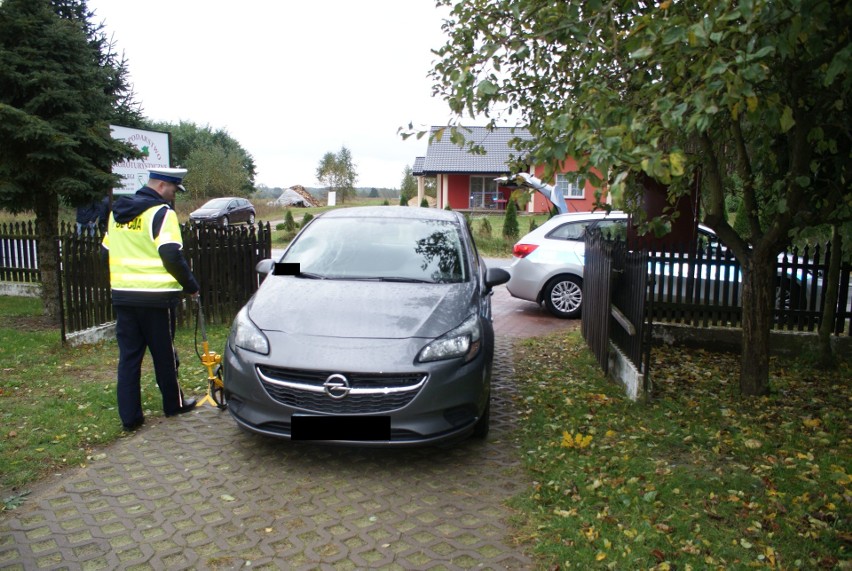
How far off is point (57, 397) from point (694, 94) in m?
5.57

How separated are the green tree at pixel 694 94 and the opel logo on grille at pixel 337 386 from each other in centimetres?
178

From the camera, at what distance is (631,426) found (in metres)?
5.09

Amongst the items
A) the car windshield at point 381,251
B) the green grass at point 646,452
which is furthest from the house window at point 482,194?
the car windshield at point 381,251

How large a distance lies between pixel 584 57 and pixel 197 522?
4686mm

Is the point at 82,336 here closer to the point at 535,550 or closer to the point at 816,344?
the point at 535,550

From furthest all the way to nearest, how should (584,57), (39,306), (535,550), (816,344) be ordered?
(39,306)
(816,344)
(584,57)
(535,550)

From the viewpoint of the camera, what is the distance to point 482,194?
4059 cm

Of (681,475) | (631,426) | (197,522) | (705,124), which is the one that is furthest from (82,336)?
(705,124)

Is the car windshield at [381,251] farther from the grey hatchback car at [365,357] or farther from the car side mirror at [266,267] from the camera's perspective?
the car side mirror at [266,267]

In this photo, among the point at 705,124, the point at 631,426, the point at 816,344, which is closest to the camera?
the point at 705,124

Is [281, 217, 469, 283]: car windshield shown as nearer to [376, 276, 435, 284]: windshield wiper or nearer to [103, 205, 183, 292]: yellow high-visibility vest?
[376, 276, 435, 284]: windshield wiper

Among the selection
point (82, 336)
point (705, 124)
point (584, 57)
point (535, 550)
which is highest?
point (584, 57)

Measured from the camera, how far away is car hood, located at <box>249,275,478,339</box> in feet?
14.1

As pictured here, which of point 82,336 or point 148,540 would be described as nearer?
point 148,540
